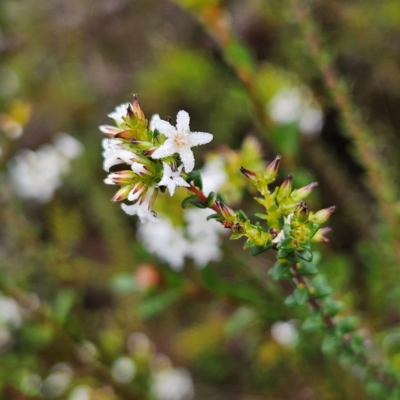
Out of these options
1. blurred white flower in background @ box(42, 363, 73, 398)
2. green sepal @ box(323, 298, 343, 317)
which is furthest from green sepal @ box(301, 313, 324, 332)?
blurred white flower in background @ box(42, 363, 73, 398)

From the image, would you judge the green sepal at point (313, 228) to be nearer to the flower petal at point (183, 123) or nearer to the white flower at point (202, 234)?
the flower petal at point (183, 123)

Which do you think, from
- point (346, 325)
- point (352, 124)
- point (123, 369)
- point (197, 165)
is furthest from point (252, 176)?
point (197, 165)

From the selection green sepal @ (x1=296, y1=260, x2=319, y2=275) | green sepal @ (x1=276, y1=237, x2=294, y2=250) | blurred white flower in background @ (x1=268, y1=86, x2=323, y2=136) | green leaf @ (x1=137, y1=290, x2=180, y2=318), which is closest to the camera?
green sepal @ (x1=276, y1=237, x2=294, y2=250)

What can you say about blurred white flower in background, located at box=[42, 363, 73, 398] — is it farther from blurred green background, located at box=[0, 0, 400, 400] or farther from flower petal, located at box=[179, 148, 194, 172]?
flower petal, located at box=[179, 148, 194, 172]

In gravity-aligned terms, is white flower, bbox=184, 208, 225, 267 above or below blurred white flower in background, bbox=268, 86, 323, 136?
below

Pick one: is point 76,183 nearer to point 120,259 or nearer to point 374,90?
point 120,259

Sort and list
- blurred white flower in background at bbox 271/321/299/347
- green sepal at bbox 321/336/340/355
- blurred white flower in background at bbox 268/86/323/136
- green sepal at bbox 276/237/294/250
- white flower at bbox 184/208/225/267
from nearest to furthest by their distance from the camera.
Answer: green sepal at bbox 276/237/294/250
green sepal at bbox 321/336/340/355
white flower at bbox 184/208/225/267
blurred white flower in background at bbox 271/321/299/347
blurred white flower in background at bbox 268/86/323/136
